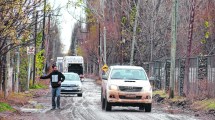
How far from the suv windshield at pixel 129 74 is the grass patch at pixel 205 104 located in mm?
2750

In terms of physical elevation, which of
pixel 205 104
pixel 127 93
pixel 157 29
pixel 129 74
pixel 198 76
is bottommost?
pixel 205 104

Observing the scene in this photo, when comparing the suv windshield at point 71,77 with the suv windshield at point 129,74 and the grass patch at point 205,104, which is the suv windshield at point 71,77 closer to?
the grass patch at point 205,104

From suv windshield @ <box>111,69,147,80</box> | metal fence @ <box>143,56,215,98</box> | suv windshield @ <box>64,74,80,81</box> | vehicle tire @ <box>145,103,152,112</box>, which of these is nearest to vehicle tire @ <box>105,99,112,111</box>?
suv windshield @ <box>111,69,147,80</box>

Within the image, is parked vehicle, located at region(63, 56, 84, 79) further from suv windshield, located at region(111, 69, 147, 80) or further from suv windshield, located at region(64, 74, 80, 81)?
suv windshield, located at region(111, 69, 147, 80)

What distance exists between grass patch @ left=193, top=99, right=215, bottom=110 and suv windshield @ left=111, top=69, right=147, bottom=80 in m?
2.75

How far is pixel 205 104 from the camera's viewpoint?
81.0ft

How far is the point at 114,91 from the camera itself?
2278 centimetres

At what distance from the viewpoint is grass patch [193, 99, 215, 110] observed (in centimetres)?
2375

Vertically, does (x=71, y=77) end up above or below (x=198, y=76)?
below

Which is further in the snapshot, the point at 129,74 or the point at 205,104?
the point at 205,104

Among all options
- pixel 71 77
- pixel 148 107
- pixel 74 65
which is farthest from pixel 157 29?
pixel 74 65

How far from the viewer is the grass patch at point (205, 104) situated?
2375cm

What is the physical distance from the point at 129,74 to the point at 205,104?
3.52 metres

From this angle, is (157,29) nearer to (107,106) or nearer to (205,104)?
(205,104)
